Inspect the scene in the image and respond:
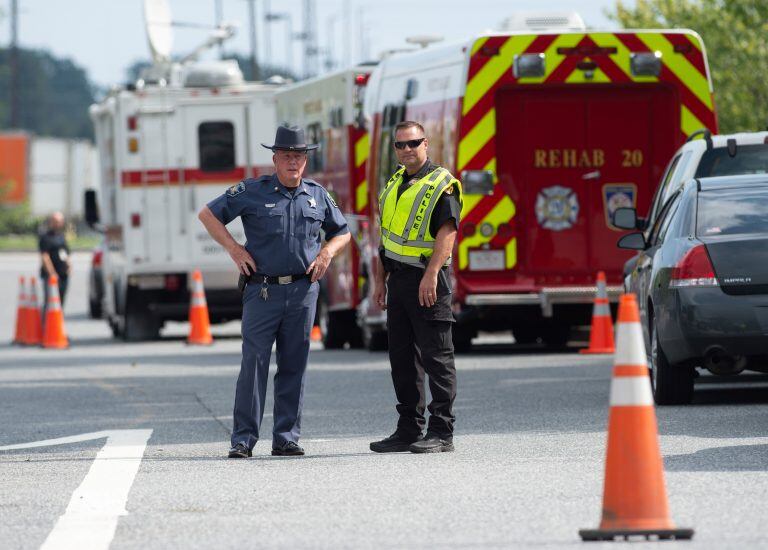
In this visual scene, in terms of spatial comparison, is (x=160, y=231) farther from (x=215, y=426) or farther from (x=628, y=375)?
(x=628, y=375)

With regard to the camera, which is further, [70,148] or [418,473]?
[70,148]

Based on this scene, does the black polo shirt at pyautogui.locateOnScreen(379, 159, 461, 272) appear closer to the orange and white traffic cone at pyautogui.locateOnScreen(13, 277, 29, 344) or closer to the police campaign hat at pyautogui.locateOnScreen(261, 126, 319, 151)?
the police campaign hat at pyautogui.locateOnScreen(261, 126, 319, 151)

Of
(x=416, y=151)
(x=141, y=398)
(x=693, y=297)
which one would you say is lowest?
(x=141, y=398)

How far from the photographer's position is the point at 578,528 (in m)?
7.46

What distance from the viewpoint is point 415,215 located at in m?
10.5

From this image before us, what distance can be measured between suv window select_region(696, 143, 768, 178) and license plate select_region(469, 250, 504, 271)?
437 cm

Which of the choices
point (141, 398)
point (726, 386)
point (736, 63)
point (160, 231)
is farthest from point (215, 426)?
point (736, 63)

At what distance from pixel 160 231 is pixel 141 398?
9.70 meters

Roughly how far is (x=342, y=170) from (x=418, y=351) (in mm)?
10572

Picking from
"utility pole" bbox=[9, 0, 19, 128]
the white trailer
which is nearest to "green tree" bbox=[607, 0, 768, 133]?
the white trailer

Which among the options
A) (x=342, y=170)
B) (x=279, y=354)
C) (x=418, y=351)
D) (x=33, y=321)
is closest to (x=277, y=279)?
(x=279, y=354)

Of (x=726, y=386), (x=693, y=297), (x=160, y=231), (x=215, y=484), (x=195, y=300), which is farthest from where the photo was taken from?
(x=160, y=231)

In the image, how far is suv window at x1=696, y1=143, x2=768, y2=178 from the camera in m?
14.0

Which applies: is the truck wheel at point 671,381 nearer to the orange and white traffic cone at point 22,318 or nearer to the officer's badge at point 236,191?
the officer's badge at point 236,191
